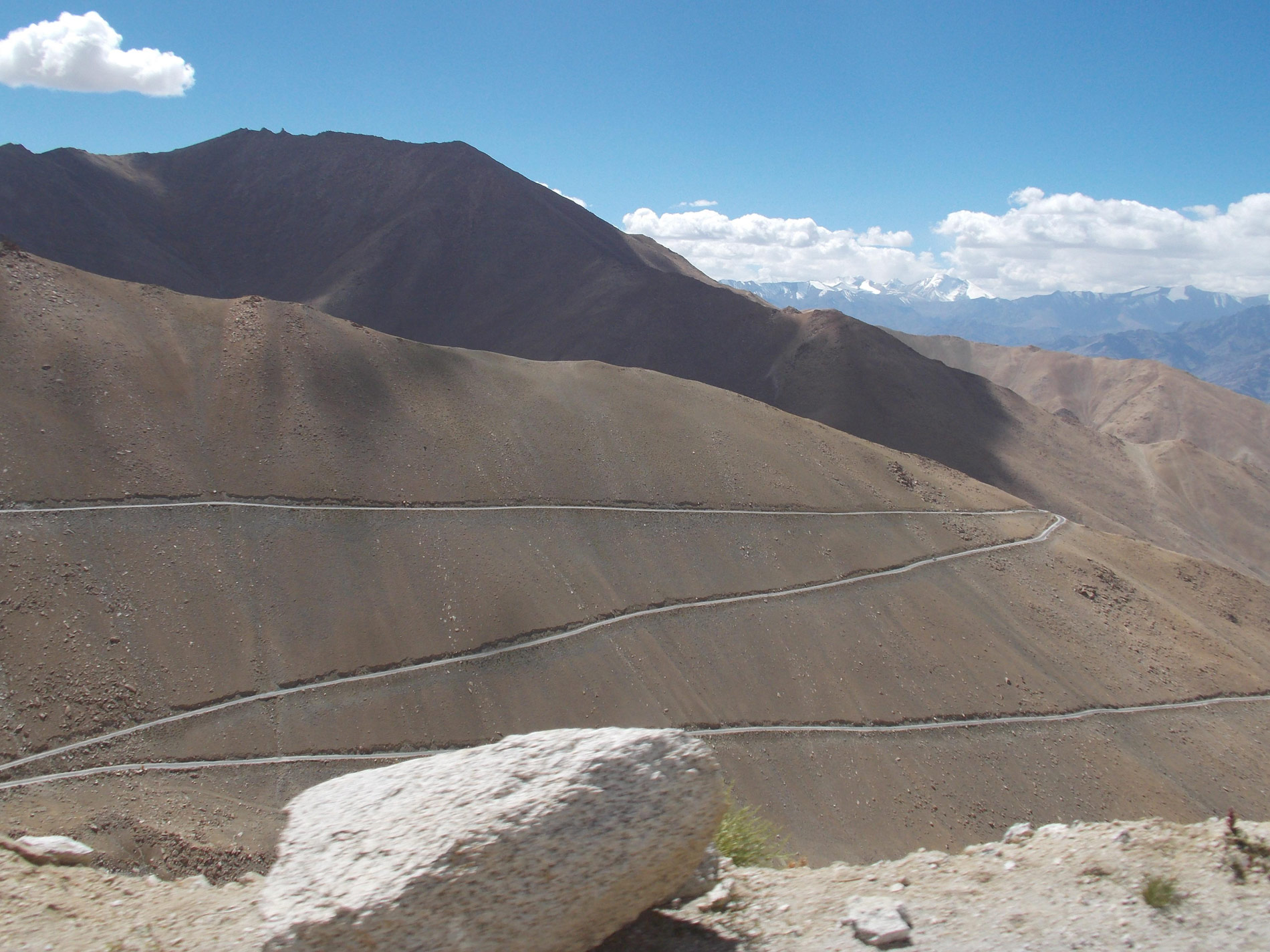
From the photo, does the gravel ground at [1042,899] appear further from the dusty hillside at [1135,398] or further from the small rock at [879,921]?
the dusty hillside at [1135,398]

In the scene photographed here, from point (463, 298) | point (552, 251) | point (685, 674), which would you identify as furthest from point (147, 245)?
point (685, 674)

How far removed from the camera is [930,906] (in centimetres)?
1005

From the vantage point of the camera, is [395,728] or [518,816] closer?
[518,816]

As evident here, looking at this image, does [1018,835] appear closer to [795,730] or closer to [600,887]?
[600,887]

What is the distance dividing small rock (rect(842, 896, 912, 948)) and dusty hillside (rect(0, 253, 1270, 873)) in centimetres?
2054

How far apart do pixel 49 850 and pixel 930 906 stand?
13733 millimetres

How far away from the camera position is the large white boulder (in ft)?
25.9

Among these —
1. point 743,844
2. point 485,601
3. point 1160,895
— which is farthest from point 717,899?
point 485,601

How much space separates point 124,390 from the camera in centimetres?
4184

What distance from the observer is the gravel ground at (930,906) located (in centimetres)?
905

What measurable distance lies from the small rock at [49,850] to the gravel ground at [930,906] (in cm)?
34

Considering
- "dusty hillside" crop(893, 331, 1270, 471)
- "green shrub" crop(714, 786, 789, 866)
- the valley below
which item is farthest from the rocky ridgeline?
"dusty hillside" crop(893, 331, 1270, 471)

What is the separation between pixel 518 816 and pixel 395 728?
25.5 m

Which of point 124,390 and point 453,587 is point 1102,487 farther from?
point 124,390
